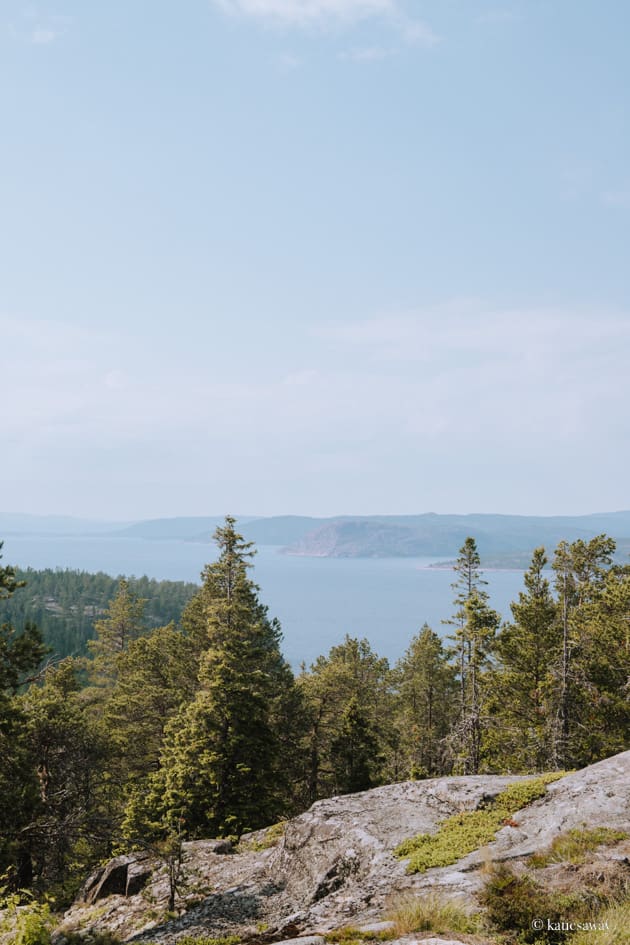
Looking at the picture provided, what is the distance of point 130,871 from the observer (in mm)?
16547

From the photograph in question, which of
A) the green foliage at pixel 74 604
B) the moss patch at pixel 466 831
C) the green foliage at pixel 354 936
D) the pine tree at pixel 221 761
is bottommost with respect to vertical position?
the green foliage at pixel 74 604

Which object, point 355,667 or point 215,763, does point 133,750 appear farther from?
point 355,667

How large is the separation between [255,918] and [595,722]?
21052mm

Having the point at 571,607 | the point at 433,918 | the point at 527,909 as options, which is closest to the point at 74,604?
the point at 571,607

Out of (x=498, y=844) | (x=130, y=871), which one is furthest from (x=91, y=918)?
(x=498, y=844)

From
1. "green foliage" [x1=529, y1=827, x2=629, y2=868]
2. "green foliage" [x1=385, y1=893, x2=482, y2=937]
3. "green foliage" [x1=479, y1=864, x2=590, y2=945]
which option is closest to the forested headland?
"green foliage" [x1=385, y1=893, x2=482, y2=937]

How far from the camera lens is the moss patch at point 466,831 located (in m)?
11.7

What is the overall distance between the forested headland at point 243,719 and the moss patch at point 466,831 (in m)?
6.95

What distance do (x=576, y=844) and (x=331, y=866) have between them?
5762mm

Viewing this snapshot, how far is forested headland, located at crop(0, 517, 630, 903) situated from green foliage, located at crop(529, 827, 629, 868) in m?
9.99

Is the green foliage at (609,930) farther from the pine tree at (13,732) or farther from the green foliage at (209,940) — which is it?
the pine tree at (13,732)

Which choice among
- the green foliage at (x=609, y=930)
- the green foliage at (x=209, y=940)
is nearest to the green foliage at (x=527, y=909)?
the green foliage at (x=609, y=930)

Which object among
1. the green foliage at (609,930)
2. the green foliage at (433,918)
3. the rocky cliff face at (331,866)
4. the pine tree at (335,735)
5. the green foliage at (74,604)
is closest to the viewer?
the green foliage at (609,930)

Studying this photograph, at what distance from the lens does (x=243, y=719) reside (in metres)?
22.8
